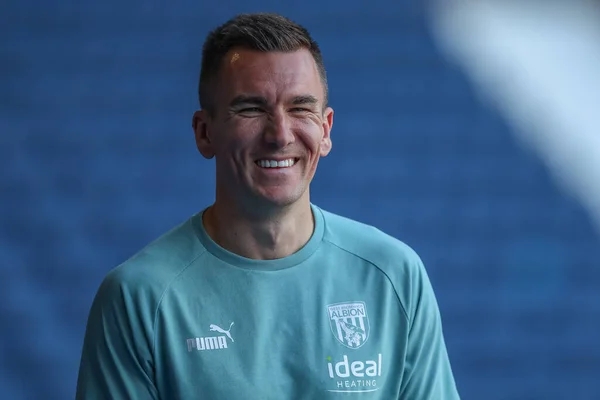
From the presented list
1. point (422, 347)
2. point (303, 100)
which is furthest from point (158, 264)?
point (422, 347)

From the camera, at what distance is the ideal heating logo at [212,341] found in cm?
149

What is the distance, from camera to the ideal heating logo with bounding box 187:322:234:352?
1489 millimetres

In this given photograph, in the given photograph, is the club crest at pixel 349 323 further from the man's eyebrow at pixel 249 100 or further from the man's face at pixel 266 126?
the man's eyebrow at pixel 249 100

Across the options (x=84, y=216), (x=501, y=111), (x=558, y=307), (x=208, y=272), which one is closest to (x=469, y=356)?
(x=558, y=307)

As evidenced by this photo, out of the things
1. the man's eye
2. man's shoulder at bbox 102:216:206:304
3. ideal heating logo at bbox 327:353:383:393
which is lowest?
ideal heating logo at bbox 327:353:383:393

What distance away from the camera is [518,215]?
290 cm

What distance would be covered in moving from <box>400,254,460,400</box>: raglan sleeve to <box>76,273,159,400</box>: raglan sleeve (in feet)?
1.47

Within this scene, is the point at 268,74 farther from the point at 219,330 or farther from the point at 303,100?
the point at 219,330

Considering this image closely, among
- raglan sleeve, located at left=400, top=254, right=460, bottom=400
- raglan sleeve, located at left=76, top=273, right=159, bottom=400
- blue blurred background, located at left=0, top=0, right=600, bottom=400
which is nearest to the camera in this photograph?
raglan sleeve, located at left=76, top=273, right=159, bottom=400

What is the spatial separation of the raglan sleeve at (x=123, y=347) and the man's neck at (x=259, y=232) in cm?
18

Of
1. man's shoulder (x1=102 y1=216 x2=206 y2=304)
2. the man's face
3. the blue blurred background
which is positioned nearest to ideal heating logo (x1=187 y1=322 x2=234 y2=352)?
man's shoulder (x1=102 y1=216 x2=206 y2=304)

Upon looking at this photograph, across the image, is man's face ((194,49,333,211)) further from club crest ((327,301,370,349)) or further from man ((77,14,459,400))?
club crest ((327,301,370,349))

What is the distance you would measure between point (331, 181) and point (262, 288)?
4.29 feet

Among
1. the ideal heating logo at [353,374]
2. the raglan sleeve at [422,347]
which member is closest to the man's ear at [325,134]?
the raglan sleeve at [422,347]
